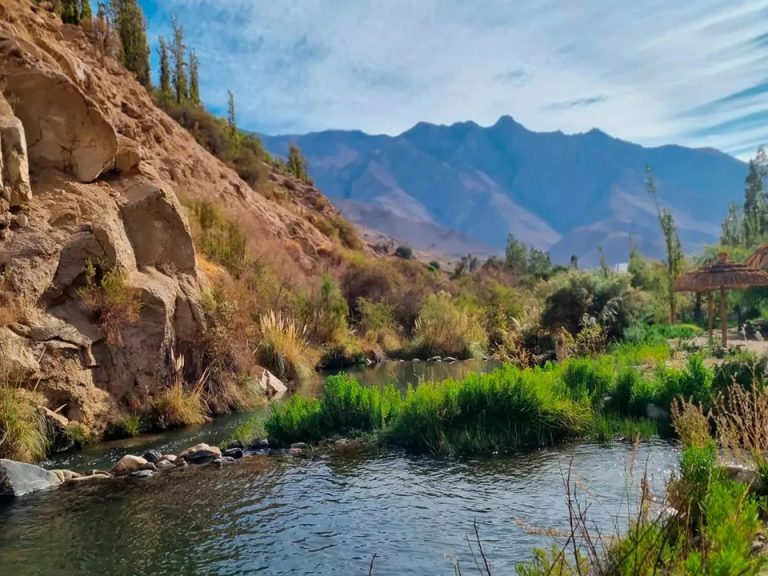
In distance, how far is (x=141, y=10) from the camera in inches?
1382

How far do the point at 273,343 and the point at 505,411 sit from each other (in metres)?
9.11

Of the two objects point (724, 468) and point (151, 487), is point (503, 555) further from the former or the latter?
point (151, 487)

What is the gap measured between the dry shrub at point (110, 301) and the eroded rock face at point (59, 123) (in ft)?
9.16

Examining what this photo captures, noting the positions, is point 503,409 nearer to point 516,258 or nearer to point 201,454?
point 201,454

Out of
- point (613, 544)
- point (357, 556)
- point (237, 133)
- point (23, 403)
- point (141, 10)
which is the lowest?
point (357, 556)

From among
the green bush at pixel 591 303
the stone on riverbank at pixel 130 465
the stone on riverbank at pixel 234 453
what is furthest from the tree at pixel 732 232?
the stone on riverbank at pixel 130 465

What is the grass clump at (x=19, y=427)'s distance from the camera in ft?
30.6

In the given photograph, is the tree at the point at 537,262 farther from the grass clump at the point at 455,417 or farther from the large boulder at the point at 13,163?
the large boulder at the point at 13,163

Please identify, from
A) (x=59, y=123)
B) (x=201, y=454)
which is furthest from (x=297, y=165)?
(x=201, y=454)

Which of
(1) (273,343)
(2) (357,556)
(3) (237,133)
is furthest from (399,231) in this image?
(2) (357,556)

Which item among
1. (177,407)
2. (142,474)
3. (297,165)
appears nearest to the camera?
(142,474)

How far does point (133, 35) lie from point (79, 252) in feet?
84.7

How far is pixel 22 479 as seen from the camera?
332 inches

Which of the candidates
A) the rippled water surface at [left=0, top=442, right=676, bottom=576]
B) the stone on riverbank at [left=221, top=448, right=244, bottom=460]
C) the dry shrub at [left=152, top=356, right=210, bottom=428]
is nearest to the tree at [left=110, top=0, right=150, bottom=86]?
the dry shrub at [left=152, top=356, right=210, bottom=428]
